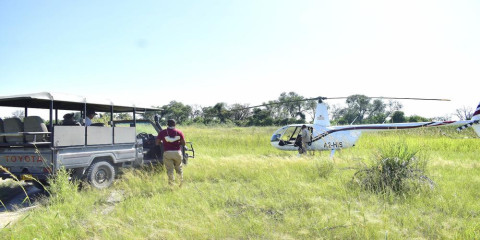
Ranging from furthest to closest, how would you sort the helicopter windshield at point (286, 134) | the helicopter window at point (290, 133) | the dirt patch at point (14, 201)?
the helicopter window at point (290, 133) < the helicopter windshield at point (286, 134) < the dirt patch at point (14, 201)

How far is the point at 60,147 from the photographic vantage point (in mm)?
5863

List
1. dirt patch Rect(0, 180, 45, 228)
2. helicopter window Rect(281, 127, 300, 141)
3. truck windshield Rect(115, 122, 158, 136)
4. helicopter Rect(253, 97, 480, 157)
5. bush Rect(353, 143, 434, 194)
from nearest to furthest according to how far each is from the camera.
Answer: dirt patch Rect(0, 180, 45, 228) → bush Rect(353, 143, 434, 194) → truck windshield Rect(115, 122, 158, 136) → helicopter Rect(253, 97, 480, 157) → helicopter window Rect(281, 127, 300, 141)

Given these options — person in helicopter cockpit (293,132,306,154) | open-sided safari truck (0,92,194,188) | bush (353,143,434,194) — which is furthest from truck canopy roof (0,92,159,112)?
person in helicopter cockpit (293,132,306,154)

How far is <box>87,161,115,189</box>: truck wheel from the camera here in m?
6.47

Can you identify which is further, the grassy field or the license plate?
the license plate

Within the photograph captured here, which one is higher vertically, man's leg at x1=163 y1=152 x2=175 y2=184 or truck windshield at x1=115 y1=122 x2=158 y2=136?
truck windshield at x1=115 y1=122 x2=158 y2=136

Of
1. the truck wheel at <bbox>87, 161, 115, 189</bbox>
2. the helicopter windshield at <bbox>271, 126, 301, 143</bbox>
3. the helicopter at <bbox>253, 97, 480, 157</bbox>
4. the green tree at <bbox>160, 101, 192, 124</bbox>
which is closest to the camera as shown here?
the truck wheel at <bbox>87, 161, 115, 189</bbox>

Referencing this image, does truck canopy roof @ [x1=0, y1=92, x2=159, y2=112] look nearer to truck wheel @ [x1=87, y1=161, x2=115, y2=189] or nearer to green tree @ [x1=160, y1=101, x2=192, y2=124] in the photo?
truck wheel @ [x1=87, y1=161, x2=115, y2=189]

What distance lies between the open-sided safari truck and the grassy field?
0.40 metres

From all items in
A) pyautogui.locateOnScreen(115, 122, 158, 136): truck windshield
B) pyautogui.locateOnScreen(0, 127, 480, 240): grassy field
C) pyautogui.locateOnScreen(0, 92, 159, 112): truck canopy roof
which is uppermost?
pyautogui.locateOnScreen(0, 92, 159, 112): truck canopy roof

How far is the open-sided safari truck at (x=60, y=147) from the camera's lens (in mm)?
5758

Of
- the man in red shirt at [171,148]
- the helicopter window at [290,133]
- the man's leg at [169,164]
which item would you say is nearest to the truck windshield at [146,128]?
the man in red shirt at [171,148]

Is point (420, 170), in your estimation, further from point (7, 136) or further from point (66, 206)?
point (7, 136)

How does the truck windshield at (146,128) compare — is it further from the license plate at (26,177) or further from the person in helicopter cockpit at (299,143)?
the person in helicopter cockpit at (299,143)
